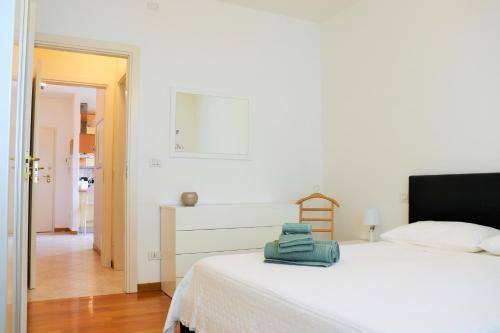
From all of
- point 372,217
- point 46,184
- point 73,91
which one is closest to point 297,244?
point 372,217

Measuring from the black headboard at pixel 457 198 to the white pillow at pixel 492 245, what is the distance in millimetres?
356

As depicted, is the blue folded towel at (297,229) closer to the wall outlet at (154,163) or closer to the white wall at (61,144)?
the wall outlet at (154,163)

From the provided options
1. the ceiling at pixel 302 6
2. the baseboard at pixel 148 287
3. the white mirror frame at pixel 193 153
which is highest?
the ceiling at pixel 302 6

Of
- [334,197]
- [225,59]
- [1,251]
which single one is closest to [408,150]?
[334,197]

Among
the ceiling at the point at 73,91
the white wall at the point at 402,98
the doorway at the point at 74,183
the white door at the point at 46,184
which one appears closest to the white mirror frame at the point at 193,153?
the doorway at the point at 74,183

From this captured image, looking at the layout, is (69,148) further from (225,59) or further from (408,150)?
(408,150)

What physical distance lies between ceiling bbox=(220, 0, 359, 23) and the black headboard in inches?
77.7

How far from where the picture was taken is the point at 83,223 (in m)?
8.76

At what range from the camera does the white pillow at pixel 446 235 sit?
8.26ft

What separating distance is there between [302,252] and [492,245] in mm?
1198

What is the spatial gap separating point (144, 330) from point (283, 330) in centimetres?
159

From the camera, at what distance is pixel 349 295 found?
144cm

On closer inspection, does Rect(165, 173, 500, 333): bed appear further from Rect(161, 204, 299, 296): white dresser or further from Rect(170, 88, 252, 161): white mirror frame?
Rect(170, 88, 252, 161): white mirror frame

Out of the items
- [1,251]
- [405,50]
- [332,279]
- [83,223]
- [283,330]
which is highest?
[405,50]
